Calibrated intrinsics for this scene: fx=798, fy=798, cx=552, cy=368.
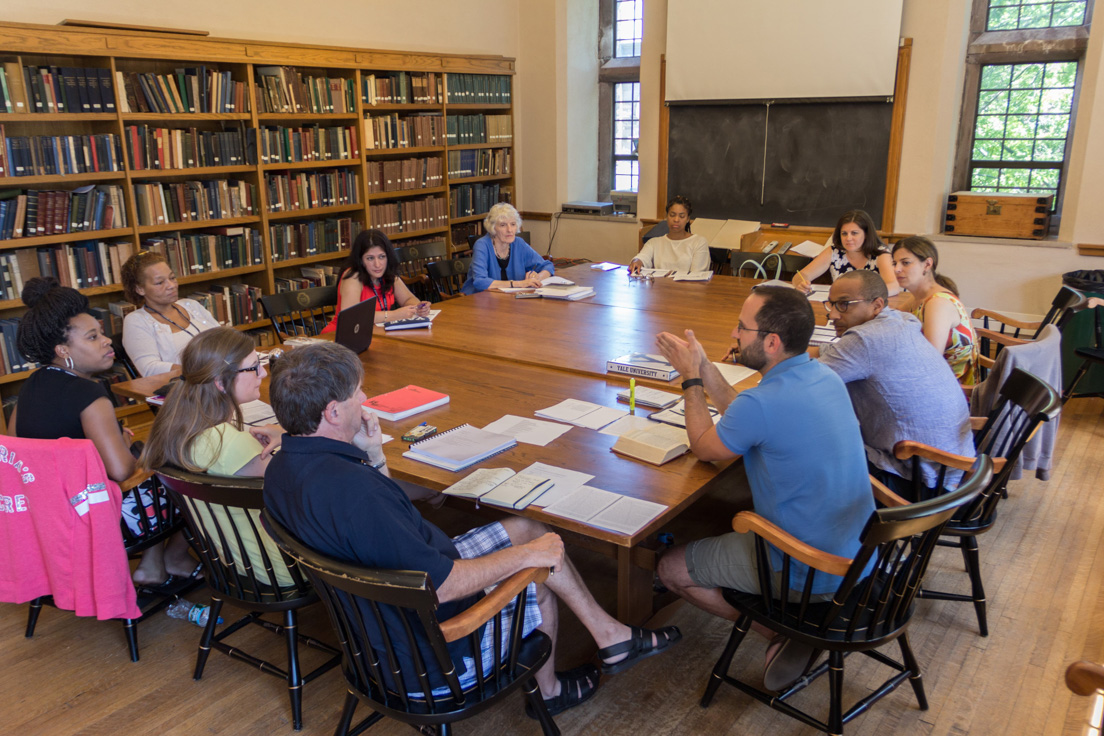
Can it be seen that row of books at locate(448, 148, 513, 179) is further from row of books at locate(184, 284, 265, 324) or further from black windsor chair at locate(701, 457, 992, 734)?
black windsor chair at locate(701, 457, 992, 734)

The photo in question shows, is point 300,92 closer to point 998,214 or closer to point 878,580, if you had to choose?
point 878,580

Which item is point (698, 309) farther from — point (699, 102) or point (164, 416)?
point (699, 102)

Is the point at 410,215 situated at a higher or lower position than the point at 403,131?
lower

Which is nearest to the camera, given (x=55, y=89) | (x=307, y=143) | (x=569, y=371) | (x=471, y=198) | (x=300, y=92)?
(x=569, y=371)

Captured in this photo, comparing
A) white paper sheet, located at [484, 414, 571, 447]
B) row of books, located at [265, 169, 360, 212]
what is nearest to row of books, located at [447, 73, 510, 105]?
row of books, located at [265, 169, 360, 212]

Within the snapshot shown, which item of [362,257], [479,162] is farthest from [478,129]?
[362,257]

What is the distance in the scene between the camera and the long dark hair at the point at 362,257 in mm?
4180

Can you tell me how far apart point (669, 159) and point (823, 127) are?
4.43ft

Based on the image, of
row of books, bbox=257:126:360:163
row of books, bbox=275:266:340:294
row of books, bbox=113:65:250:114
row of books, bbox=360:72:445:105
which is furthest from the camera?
row of books, bbox=360:72:445:105

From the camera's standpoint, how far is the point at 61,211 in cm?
425

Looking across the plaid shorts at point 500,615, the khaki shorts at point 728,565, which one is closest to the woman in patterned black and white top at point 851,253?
the khaki shorts at point 728,565

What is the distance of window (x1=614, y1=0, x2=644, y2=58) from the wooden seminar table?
198 inches

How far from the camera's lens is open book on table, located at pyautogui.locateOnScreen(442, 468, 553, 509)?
206 cm

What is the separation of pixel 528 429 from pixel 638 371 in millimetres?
676
